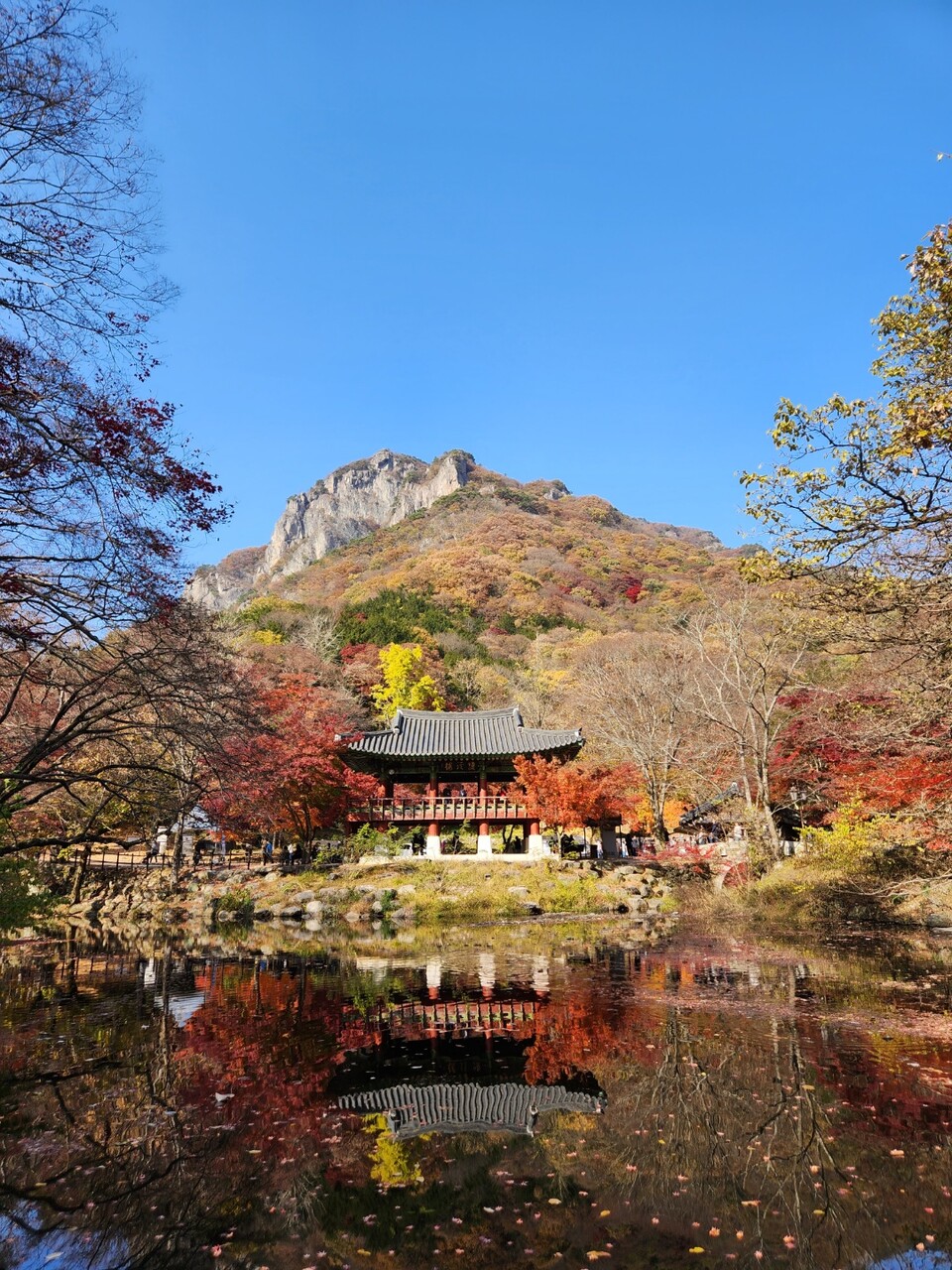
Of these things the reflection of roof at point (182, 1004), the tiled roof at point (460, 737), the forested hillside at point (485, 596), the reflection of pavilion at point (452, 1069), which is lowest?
the reflection of roof at point (182, 1004)

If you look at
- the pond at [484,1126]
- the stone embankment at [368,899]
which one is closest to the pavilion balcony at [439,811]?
the stone embankment at [368,899]

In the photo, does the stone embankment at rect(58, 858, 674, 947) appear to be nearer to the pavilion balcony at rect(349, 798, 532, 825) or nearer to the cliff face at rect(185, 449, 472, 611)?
the pavilion balcony at rect(349, 798, 532, 825)

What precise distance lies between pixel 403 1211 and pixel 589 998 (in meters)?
6.63

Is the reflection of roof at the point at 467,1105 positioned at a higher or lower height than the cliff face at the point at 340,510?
lower

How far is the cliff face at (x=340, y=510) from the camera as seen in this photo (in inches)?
4894

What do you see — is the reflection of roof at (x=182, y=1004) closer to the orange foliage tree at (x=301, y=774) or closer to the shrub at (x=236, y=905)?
the orange foliage tree at (x=301, y=774)

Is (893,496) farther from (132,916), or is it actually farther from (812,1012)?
(132,916)

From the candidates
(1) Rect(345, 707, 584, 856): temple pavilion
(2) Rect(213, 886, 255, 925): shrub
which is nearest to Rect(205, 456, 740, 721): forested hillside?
(1) Rect(345, 707, 584, 856): temple pavilion

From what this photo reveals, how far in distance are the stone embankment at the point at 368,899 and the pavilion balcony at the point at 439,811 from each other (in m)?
2.47

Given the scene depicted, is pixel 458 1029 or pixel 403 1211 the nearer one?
pixel 403 1211

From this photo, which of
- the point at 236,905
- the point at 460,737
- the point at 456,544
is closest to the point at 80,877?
the point at 236,905

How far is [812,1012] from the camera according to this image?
32.4 ft

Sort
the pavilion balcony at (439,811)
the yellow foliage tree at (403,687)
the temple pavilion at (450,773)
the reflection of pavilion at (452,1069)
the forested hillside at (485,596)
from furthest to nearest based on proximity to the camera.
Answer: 1. the forested hillside at (485,596)
2. the yellow foliage tree at (403,687)
3. the pavilion balcony at (439,811)
4. the temple pavilion at (450,773)
5. the reflection of pavilion at (452,1069)

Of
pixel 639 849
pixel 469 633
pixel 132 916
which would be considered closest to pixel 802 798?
pixel 639 849
